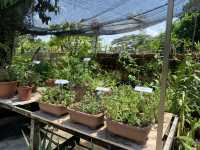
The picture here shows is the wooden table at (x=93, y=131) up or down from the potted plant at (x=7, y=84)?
down

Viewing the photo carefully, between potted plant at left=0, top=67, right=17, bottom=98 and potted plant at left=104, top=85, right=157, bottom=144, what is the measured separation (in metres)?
1.56

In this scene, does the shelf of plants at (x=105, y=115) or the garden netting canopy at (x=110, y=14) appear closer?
the shelf of plants at (x=105, y=115)

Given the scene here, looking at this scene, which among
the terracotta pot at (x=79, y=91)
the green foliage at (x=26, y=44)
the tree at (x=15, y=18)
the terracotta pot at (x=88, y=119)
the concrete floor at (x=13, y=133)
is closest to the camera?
the terracotta pot at (x=88, y=119)

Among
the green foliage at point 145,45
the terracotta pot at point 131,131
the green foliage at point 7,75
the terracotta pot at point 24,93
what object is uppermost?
the green foliage at point 145,45

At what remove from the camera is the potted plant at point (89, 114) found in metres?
2.22

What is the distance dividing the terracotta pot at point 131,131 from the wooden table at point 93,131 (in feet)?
0.14

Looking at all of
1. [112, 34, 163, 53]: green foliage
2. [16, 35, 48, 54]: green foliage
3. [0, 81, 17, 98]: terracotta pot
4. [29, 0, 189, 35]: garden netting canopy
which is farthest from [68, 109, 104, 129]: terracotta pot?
[16, 35, 48, 54]: green foliage

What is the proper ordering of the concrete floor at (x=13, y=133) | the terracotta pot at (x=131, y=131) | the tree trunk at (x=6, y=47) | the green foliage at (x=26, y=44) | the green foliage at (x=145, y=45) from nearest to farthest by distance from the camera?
1. the terracotta pot at (x=131, y=131)
2. the concrete floor at (x=13, y=133)
3. the tree trunk at (x=6, y=47)
4. the green foliage at (x=145, y=45)
5. the green foliage at (x=26, y=44)

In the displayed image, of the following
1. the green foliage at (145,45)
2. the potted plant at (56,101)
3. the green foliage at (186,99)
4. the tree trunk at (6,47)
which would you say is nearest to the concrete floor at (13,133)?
the potted plant at (56,101)

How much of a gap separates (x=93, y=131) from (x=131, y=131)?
41 cm

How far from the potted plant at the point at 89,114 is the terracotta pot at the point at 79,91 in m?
0.51

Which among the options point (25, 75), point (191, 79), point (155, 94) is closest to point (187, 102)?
point (191, 79)

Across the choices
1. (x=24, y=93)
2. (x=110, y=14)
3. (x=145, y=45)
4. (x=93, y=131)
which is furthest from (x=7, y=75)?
(x=145, y=45)

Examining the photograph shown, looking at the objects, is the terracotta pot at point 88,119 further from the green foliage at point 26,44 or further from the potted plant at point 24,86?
the green foliage at point 26,44
